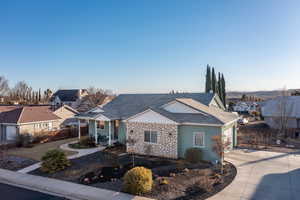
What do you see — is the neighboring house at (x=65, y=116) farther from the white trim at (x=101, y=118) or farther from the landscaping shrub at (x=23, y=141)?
the white trim at (x=101, y=118)

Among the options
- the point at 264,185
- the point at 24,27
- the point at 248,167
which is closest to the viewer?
the point at 264,185

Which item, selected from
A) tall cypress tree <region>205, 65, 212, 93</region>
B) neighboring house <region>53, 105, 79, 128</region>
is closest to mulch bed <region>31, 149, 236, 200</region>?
neighboring house <region>53, 105, 79, 128</region>

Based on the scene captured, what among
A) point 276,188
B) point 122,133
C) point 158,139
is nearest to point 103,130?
point 122,133

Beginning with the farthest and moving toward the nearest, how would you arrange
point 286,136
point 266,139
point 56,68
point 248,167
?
point 56,68 → point 286,136 → point 266,139 → point 248,167

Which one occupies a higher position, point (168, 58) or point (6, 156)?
point (168, 58)

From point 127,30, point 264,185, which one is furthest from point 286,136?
point 127,30

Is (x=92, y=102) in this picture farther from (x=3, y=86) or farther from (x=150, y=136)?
(x=3, y=86)

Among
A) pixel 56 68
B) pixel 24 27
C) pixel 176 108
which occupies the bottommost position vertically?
pixel 176 108

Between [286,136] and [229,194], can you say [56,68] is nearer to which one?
[229,194]
